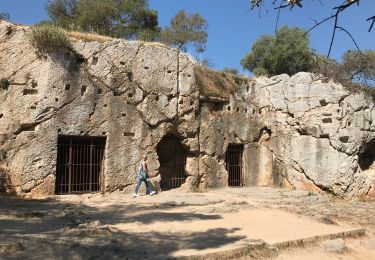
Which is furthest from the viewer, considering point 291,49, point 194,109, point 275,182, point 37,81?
point 291,49

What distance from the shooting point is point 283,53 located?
23.8m

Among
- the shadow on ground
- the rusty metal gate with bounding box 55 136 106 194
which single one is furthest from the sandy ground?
the rusty metal gate with bounding box 55 136 106 194

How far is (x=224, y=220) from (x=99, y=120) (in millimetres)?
5198

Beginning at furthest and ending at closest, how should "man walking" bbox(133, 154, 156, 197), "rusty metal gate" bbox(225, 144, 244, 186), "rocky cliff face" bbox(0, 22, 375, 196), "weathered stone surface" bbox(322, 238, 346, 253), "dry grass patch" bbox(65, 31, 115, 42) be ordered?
"rusty metal gate" bbox(225, 144, 244, 186)
"dry grass patch" bbox(65, 31, 115, 42)
"man walking" bbox(133, 154, 156, 197)
"rocky cliff face" bbox(0, 22, 375, 196)
"weathered stone surface" bbox(322, 238, 346, 253)

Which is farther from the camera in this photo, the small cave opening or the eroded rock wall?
the small cave opening

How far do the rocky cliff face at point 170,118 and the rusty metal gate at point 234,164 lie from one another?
0.67ft

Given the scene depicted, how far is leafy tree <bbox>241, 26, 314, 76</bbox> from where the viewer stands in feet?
77.5

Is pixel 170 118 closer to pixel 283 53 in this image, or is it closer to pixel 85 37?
pixel 85 37

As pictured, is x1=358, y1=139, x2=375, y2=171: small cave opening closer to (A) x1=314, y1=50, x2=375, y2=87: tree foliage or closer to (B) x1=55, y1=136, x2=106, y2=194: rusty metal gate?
(A) x1=314, y1=50, x2=375, y2=87: tree foliage

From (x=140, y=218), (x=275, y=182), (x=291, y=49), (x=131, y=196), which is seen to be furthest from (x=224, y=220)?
(x=291, y=49)

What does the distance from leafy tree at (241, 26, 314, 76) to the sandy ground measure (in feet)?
41.1

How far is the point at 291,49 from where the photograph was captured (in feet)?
77.6

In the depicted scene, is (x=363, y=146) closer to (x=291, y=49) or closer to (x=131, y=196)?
(x=131, y=196)

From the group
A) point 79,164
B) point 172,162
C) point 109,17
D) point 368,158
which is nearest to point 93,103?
point 79,164
